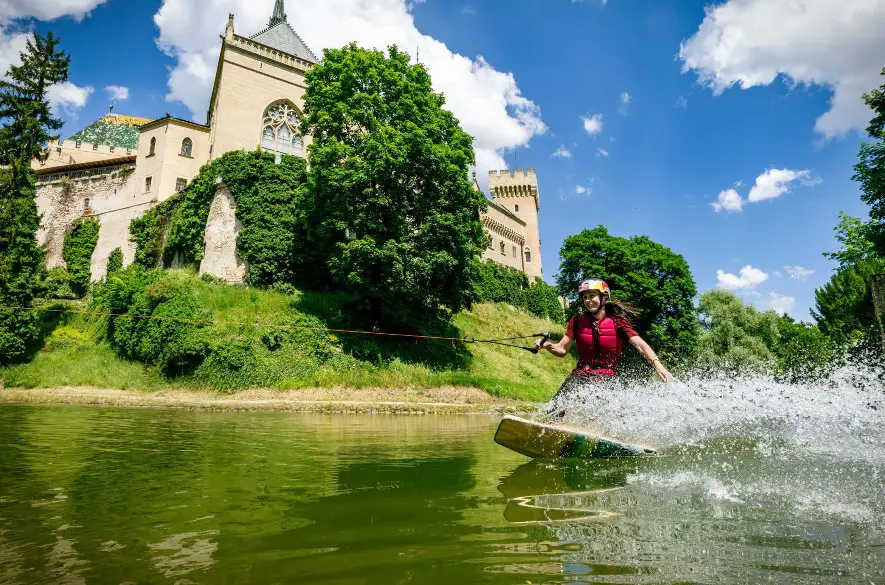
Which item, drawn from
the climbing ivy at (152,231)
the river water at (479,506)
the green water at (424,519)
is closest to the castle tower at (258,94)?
the climbing ivy at (152,231)

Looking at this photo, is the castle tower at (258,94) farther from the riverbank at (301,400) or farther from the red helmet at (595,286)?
the red helmet at (595,286)

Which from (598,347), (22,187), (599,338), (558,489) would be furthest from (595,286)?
(22,187)

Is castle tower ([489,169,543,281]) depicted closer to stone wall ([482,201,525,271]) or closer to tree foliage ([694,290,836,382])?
stone wall ([482,201,525,271])

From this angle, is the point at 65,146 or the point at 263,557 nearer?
the point at 263,557

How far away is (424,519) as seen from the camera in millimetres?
3723

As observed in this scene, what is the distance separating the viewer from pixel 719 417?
705cm

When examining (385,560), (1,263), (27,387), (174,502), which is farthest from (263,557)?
(1,263)

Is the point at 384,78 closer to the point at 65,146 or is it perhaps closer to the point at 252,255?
the point at 252,255

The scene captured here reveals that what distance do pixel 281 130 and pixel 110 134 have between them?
30.9 m

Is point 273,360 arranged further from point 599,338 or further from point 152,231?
point 152,231

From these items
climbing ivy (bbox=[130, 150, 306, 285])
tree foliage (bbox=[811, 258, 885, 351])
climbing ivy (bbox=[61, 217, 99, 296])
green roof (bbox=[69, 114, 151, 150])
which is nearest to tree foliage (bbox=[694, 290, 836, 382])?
tree foliage (bbox=[811, 258, 885, 351])

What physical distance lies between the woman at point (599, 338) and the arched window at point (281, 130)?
3520cm

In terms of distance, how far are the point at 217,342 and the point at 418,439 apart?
1464cm

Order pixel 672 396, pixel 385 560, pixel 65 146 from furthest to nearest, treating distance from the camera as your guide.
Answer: pixel 65 146 < pixel 672 396 < pixel 385 560
